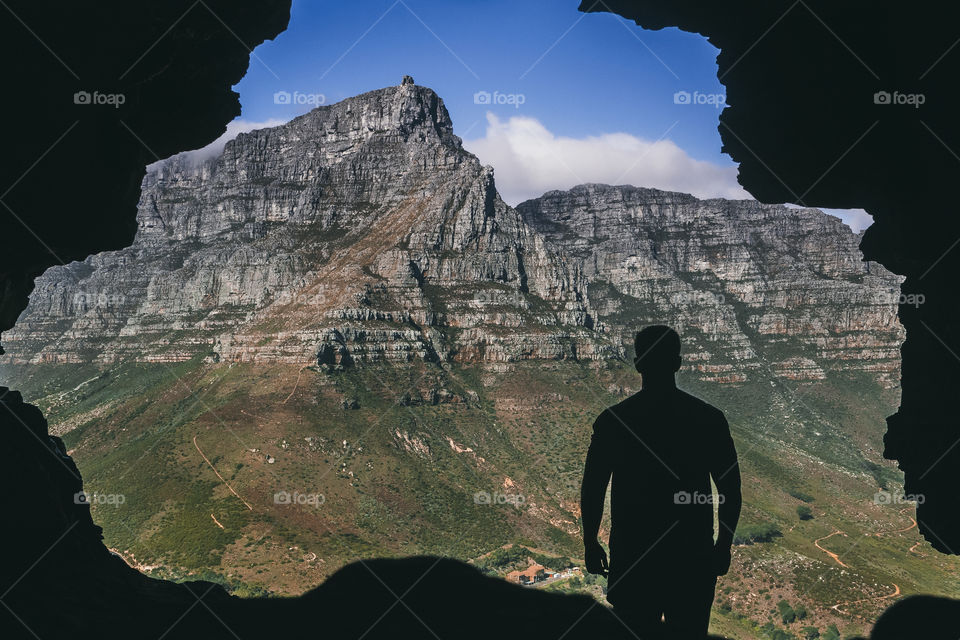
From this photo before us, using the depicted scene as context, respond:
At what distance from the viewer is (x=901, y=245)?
14758 millimetres

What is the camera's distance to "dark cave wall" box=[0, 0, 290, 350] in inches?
446

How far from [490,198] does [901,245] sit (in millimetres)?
134826

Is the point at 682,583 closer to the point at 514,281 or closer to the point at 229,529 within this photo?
the point at 229,529

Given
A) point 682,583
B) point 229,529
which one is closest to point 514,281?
point 229,529

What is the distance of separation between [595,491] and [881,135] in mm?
11000

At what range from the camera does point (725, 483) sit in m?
9.19

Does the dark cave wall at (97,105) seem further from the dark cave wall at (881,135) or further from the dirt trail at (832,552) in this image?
the dirt trail at (832,552)
